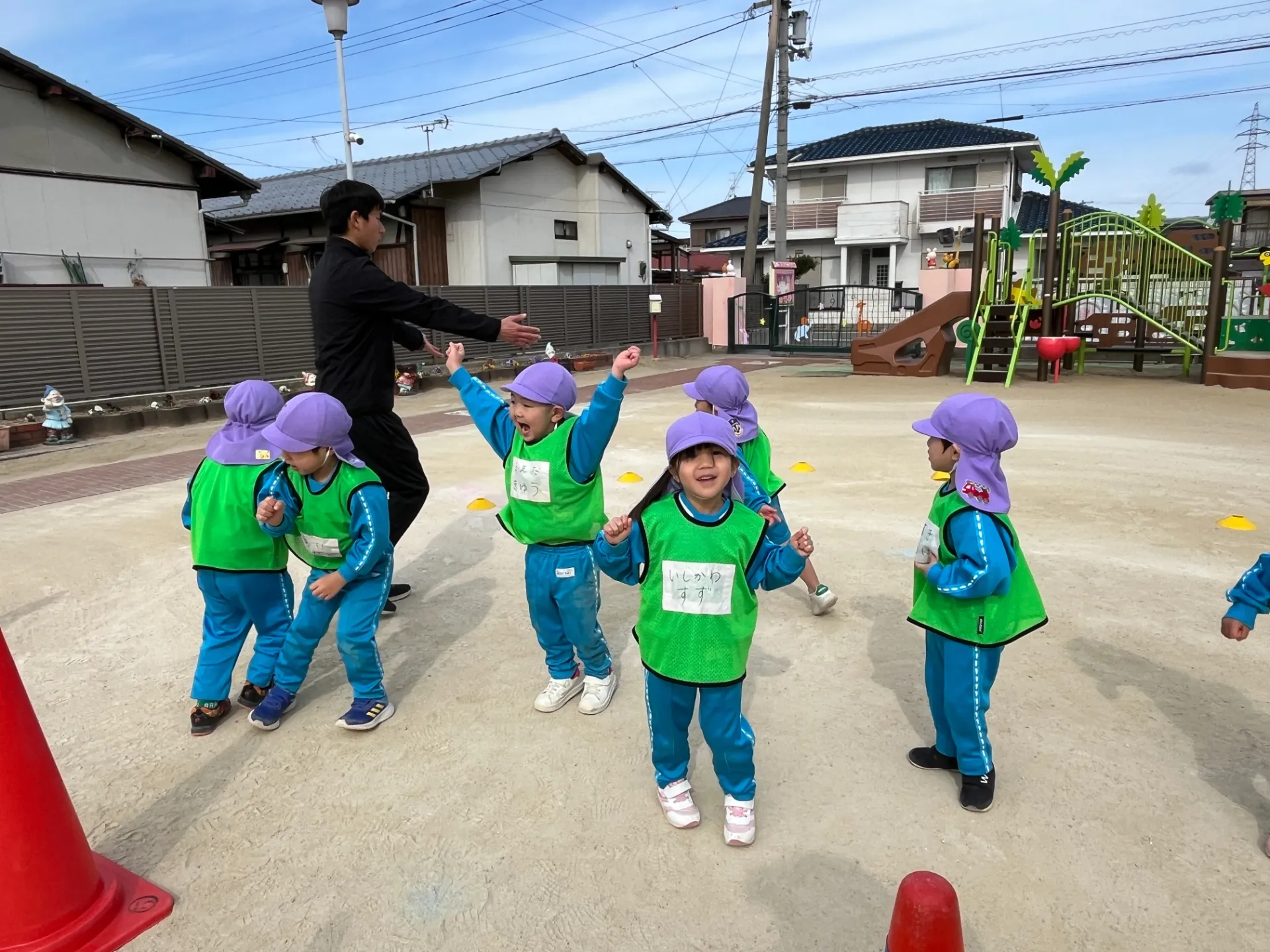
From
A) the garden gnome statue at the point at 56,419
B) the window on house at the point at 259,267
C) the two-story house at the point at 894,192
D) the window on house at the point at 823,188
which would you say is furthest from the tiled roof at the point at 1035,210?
the garden gnome statue at the point at 56,419

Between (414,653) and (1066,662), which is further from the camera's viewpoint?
(414,653)

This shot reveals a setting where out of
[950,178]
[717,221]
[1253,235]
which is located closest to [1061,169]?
[950,178]

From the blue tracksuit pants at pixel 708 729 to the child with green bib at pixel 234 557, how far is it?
160cm

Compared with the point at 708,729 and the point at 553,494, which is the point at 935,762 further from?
the point at 553,494

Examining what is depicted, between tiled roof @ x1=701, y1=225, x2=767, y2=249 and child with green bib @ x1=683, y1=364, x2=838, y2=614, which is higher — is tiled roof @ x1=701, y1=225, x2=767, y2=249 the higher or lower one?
the higher one

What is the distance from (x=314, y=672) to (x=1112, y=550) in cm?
450

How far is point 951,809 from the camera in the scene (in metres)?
2.62

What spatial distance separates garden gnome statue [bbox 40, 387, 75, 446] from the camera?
9461mm

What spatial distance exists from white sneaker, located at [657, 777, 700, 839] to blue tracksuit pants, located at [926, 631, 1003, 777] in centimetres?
84

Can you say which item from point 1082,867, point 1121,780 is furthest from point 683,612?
point 1121,780

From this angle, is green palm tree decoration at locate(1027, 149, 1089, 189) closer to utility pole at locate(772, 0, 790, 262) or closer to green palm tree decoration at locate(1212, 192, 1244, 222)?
green palm tree decoration at locate(1212, 192, 1244, 222)

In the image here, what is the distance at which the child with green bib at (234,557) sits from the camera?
3.07 m

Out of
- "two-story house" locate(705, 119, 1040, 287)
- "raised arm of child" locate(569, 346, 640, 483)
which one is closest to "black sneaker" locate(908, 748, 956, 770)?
"raised arm of child" locate(569, 346, 640, 483)

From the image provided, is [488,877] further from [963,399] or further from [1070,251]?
[1070,251]
